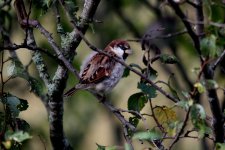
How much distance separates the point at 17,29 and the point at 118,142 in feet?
4.46

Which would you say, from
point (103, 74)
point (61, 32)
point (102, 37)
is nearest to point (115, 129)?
point (102, 37)

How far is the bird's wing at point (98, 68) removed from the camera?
437 cm

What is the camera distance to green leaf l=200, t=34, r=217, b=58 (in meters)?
2.39

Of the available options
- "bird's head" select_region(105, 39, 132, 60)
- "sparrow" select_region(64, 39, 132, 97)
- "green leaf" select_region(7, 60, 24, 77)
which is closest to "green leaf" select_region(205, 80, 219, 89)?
"green leaf" select_region(7, 60, 24, 77)

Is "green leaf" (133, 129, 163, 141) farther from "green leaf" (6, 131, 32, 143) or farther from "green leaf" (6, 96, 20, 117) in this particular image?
"green leaf" (6, 96, 20, 117)

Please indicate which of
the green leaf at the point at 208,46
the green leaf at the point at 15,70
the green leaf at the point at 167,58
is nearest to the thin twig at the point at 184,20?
the green leaf at the point at 208,46

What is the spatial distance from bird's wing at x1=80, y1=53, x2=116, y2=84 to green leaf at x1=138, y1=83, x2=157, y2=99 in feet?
3.57

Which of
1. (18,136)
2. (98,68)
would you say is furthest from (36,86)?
(98,68)

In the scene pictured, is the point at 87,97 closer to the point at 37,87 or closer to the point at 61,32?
the point at 61,32

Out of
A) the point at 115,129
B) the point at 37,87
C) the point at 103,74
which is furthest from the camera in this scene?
the point at 115,129

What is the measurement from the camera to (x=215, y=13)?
4.71 meters

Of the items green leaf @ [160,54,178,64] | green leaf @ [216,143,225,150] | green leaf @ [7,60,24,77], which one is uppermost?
green leaf @ [7,60,24,77]

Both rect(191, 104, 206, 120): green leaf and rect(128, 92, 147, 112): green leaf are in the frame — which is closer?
rect(191, 104, 206, 120): green leaf

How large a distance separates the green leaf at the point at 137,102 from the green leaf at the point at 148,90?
0.11 metres
